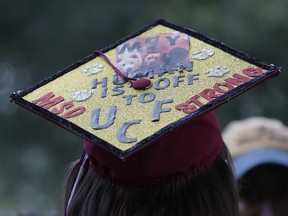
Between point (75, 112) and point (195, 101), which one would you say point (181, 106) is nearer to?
point (195, 101)

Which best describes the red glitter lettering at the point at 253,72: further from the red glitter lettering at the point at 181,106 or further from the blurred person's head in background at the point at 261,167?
the blurred person's head in background at the point at 261,167

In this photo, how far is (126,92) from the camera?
158 cm

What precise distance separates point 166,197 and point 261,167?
142 cm

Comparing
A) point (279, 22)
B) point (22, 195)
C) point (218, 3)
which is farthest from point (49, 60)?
point (279, 22)

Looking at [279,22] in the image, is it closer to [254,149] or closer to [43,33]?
[43,33]

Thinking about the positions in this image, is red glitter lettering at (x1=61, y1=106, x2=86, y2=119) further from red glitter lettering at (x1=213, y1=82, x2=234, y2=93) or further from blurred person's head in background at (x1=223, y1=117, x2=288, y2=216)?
blurred person's head in background at (x1=223, y1=117, x2=288, y2=216)

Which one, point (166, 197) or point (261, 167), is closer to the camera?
point (166, 197)

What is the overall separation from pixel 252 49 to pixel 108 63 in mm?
5518

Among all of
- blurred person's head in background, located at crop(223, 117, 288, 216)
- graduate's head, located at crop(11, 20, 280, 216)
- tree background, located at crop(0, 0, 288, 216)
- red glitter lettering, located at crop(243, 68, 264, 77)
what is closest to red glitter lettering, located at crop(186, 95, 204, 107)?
graduate's head, located at crop(11, 20, 280, 216)

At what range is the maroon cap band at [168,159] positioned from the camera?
1.53 metres

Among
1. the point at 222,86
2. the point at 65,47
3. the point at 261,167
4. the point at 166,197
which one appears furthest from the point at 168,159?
the point at 65,47

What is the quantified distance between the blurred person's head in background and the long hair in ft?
3.75

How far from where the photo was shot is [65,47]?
27.5ft

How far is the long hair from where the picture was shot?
1.52 meters
